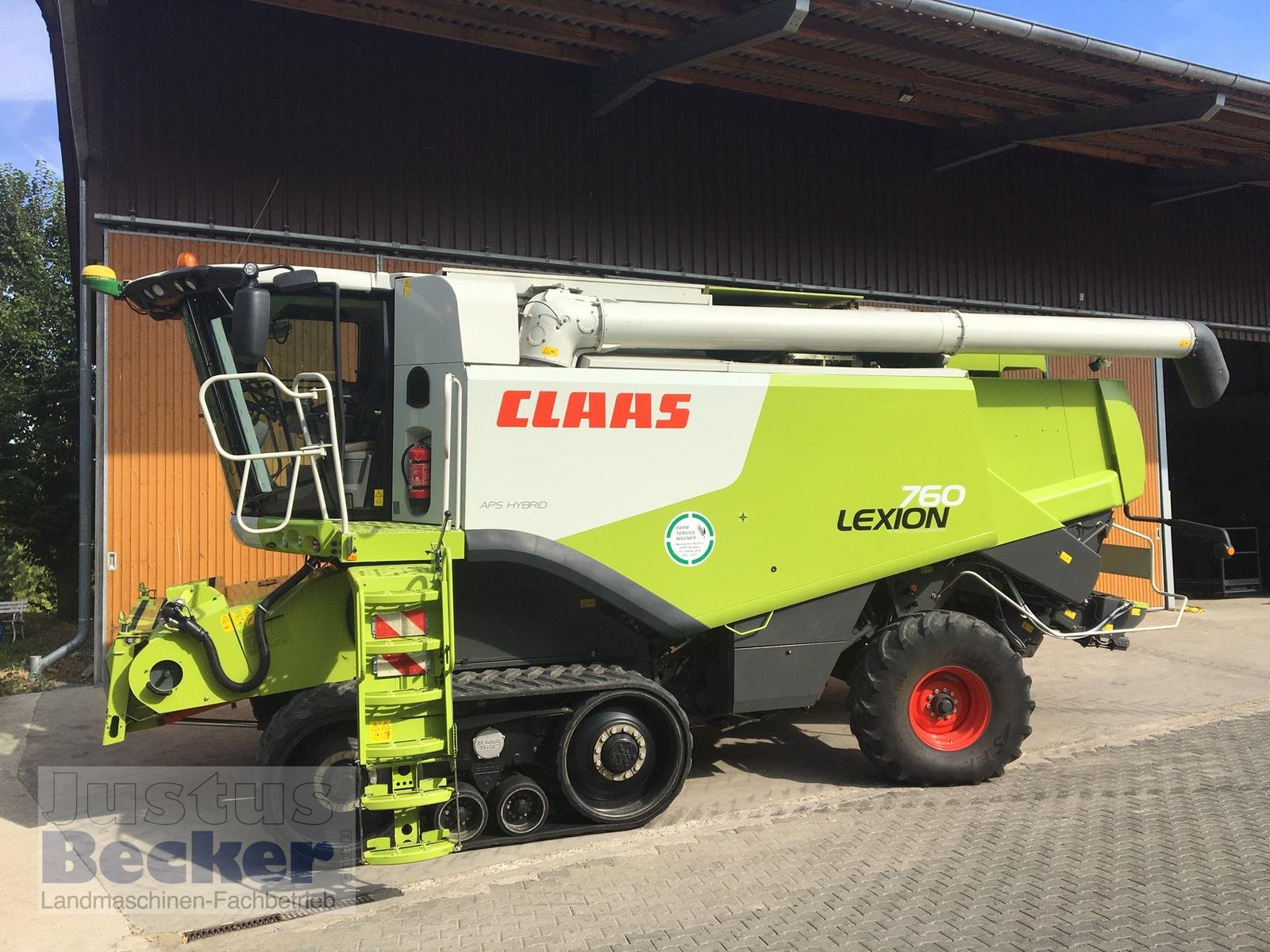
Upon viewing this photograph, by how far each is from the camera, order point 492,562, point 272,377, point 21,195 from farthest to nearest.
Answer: point 21,195, point 492,562, point 272,377

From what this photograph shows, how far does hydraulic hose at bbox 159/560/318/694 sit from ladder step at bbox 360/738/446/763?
976mm

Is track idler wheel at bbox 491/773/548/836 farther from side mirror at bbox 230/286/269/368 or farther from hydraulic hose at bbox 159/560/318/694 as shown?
side mirror at bbox 230/286/269/368

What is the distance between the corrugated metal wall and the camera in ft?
29.1

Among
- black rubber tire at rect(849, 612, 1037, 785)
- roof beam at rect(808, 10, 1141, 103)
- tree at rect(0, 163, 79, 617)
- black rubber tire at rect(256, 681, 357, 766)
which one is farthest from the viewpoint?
tree at rect(0, 163, 79, 617)

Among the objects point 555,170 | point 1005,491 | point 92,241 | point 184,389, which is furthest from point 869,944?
point 92,241

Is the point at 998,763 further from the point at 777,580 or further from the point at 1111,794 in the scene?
the point at 777,580

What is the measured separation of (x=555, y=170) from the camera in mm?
10281

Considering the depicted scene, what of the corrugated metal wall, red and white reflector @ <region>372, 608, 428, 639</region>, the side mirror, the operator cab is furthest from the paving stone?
the corrugated metal wall

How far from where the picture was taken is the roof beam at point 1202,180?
13.0 m

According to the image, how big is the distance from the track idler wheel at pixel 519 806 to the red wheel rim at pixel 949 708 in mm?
2325

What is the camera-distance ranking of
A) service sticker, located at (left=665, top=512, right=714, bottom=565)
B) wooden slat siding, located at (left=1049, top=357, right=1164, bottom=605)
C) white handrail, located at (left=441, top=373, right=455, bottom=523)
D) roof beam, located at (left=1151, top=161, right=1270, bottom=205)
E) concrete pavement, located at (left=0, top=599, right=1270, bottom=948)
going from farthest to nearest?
wooden slat siding, located at (left=1049, top=357, right=1164, bottom=605) → roof beam, located at (left=1151, top=161, right=1270, bottom=205) → service sticker, located at (left=665, top=512, right=714, bottom=565) → white handrail, located at (left=441, top=373, right=455, bottom=523) → concrete pavement, located at (left=0, top=599, right=1270, bottom=948)

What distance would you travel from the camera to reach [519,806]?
5.05 m

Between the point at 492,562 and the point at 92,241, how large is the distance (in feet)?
24.2

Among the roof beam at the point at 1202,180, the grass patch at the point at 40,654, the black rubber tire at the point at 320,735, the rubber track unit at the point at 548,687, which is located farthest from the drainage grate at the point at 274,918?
the roof beam at the point at 1202,180
